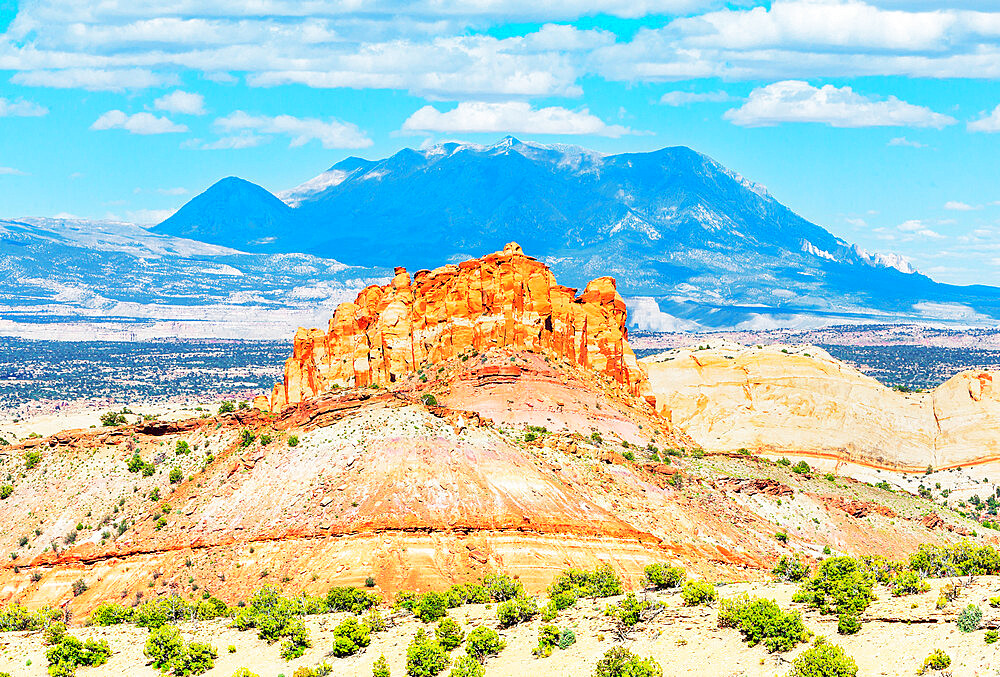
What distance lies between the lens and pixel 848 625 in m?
49.0

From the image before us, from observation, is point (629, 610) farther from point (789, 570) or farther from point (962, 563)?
point (962, 563)

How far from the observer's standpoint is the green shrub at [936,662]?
146 feet

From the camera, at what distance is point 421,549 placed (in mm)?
63625

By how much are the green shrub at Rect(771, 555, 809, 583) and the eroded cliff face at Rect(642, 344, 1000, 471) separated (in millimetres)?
53373

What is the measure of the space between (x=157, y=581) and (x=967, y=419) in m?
82.6

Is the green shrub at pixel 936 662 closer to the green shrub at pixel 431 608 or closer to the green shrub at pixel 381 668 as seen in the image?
the green shrub at pixel 381 668

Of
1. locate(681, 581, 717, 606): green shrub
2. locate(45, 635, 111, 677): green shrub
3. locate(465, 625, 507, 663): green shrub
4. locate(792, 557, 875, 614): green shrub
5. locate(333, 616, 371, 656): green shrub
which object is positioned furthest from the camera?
locate(45, 635, 111, 677): green shrub

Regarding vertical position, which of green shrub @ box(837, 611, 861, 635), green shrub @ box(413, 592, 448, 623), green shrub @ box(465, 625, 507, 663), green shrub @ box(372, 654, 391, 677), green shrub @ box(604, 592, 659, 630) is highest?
green shrub @ box(837, 611, 861, 635)

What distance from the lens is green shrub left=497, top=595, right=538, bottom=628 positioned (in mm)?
55969

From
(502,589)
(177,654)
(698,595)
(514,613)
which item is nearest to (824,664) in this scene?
(698,595)

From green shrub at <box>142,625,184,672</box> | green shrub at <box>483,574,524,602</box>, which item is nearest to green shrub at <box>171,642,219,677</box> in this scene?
green shrub at <box>142,625,184,672</box>

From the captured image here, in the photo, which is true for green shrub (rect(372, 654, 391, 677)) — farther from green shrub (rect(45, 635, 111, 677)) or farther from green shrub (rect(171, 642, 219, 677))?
green shrub (rect(45, 635, 111, 677))

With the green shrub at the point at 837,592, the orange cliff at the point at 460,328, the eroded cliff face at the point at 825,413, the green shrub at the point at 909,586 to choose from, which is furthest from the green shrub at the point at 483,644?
the eroded cliff face at the point at 825,413

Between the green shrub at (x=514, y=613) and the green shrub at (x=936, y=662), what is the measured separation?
15874mm
